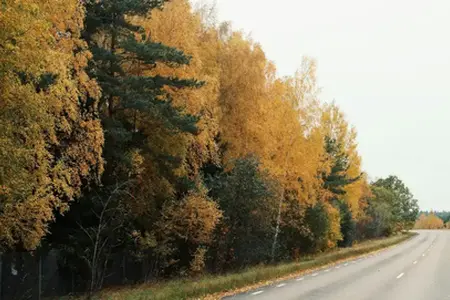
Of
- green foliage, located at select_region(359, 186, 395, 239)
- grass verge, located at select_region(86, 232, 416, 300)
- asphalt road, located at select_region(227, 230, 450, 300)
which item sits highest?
green foliage, located at select_region(359, 186, 395, 239)

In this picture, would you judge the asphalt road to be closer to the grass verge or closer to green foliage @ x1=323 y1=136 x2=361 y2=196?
the grass verge

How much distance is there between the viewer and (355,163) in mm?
53594

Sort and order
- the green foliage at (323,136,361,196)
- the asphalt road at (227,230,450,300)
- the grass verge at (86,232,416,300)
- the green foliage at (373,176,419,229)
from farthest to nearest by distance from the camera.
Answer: the green foliage at (373,176,419,229), the green foliage at (323,136,361,196), the asphalt road at (227,230,450,300), the grass verge at (86,232,416,300)

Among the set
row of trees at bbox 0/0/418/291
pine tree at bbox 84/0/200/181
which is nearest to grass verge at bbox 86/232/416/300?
row of trees at bbox 0/0/418/291

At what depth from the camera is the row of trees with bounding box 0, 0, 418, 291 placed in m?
12.4

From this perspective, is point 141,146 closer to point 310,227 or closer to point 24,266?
point 24,266

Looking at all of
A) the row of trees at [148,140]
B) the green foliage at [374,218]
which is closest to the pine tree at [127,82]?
the row of trees at [148,140]

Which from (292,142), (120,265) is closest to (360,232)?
(292,142)

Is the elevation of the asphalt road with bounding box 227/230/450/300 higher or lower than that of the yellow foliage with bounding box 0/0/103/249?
lower

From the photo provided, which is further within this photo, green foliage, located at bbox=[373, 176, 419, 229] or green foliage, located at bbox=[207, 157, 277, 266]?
green foliage, located at bbox=[373, 176, 419, 229]

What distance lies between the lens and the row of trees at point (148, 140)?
12.4 metres

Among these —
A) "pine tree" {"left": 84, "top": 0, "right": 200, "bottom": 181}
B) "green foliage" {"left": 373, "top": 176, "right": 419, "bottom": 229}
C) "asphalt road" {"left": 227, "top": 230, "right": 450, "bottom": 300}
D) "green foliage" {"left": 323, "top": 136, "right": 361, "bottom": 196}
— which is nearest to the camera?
"asphalt road" {"left": 227, "top": 230, "right": 450, "bottom": 300}

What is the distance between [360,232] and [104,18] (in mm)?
62344

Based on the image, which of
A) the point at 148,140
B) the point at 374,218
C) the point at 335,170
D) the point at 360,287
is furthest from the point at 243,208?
the point at 374,218
